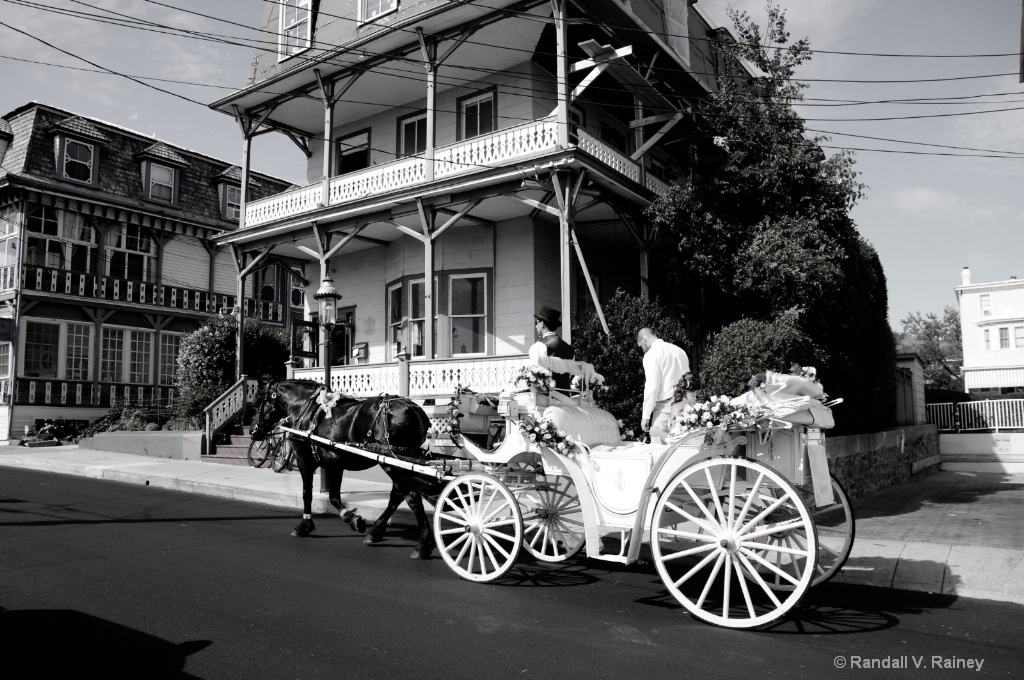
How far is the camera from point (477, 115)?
16906mm

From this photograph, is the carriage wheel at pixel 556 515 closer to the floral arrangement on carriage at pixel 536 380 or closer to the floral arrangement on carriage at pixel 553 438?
the floral arrangement on carriage at pixel 553 438

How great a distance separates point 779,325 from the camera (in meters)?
11.3

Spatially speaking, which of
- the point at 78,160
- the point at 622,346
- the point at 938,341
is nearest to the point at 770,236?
the point at 622,346

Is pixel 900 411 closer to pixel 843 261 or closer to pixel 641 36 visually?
pixel 843 261

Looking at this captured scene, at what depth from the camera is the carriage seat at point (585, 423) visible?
625 centimetres

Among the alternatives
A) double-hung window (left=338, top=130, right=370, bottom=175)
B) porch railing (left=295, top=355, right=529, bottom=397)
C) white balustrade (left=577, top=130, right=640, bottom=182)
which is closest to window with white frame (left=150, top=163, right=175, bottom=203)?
double-hung window (left=338, top=130, right=370, bottom=175)

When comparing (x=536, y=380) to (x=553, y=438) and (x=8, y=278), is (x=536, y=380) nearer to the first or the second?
(x=553, y=438)

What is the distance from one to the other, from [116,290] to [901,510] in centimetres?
2738

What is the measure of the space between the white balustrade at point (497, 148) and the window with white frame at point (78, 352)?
1846cm

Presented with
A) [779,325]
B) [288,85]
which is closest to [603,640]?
[779,325]

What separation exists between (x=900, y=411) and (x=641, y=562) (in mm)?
17880

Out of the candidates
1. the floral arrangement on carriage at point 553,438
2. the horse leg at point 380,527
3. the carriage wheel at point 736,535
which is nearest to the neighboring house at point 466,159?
the horse leg at point 380,527

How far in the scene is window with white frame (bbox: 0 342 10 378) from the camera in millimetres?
24734

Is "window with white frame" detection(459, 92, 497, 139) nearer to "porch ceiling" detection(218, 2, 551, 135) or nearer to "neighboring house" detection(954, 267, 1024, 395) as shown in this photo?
"porch ceiling" detection(218, 2, 551, 135)
